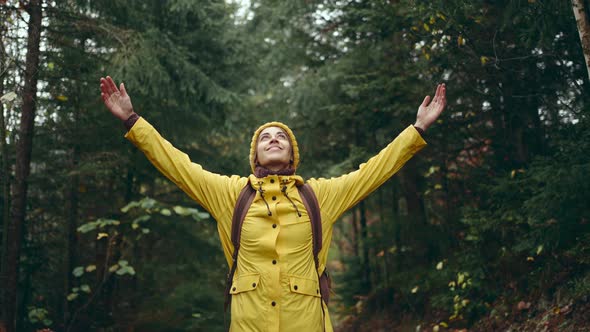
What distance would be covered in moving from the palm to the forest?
5.42 ft

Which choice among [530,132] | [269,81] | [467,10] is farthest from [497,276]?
[269,81]

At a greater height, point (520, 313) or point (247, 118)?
point (247, 118)

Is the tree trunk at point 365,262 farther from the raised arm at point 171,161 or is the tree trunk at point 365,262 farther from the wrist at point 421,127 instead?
the raised arm at point 171,161

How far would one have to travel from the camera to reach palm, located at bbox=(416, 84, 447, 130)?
480cm

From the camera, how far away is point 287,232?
444 cm

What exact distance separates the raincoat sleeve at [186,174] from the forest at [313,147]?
1.11 meters

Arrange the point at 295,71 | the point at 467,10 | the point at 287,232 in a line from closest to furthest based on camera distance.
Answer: the point at 287,232 → the point at 467,10 → the point at 295,71

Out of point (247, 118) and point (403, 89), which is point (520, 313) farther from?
point (247, 118)

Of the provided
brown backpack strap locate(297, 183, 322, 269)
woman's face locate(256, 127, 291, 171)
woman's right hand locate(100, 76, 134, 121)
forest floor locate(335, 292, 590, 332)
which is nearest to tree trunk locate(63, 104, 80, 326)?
woman's right hand locate(100, 76, 134, 121)

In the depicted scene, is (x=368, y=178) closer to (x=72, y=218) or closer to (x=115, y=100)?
(x=115, y=100)

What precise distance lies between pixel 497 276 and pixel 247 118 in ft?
28.4

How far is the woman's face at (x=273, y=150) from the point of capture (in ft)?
15.8

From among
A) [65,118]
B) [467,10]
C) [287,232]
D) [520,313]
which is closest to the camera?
[287,232]

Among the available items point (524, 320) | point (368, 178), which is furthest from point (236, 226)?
point (524, 320)
